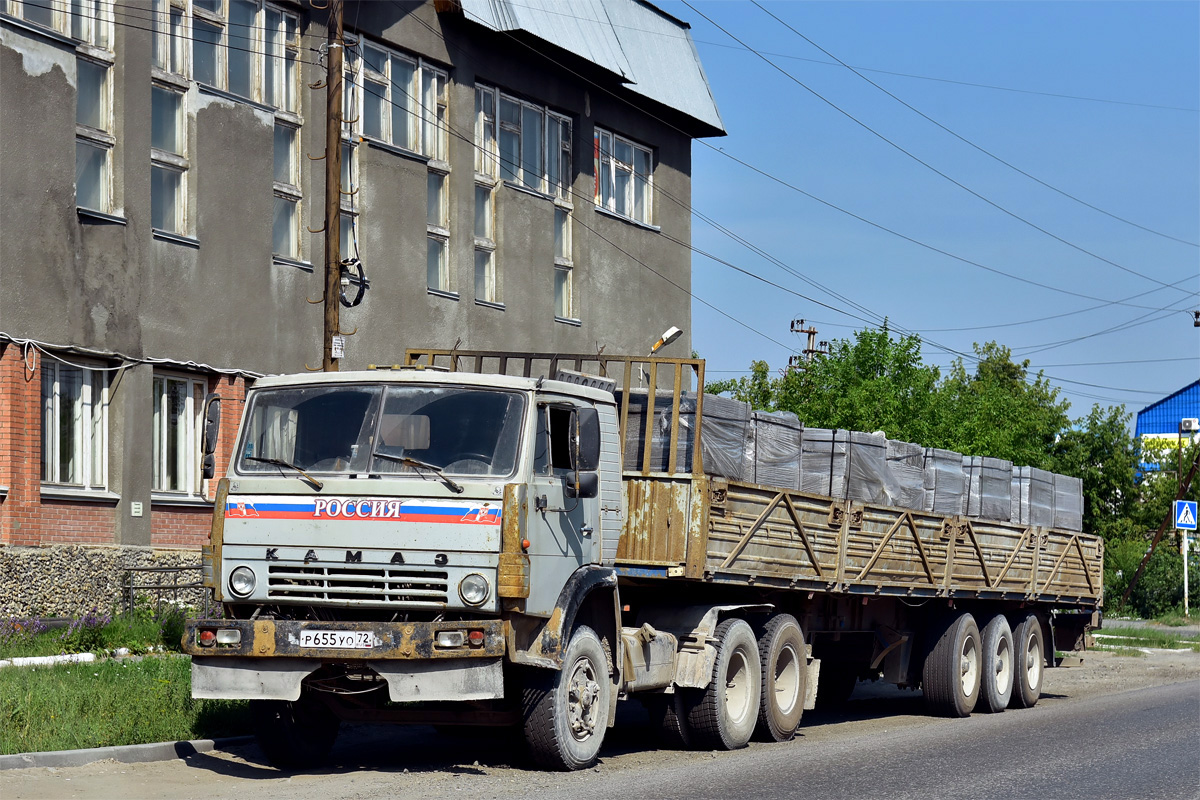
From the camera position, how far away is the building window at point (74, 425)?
765 inches

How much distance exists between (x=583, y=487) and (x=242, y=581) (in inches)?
95.5

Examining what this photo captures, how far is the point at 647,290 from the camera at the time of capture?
109 feet

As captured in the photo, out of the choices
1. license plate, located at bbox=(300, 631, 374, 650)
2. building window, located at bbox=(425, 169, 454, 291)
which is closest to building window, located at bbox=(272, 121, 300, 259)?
building window, located at bbox=(425, 169, 454, 291)

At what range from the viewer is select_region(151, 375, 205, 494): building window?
2136 centimetres

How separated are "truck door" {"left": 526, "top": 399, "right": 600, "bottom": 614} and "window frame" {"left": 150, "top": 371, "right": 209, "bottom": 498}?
1173 centimetres

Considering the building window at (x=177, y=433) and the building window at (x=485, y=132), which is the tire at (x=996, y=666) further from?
the building window at (x=485, y=132)

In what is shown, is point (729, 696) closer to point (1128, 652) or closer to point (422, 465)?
point (422, 465)

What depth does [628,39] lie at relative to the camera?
31547 mm

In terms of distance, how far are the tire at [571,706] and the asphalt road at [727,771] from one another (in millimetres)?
162

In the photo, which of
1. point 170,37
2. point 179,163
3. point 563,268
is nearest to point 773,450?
point 179,163

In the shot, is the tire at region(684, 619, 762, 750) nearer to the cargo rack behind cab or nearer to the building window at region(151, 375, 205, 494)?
the cargo rack behind cab

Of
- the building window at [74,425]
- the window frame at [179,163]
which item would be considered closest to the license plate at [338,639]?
the building window at [74,425]

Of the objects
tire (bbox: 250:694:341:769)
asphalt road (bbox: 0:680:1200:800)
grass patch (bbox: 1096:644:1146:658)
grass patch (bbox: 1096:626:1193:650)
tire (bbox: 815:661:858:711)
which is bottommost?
grass patch (bbox: 1096:626:1193:650)

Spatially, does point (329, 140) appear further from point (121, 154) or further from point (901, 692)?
point (901, 692)
